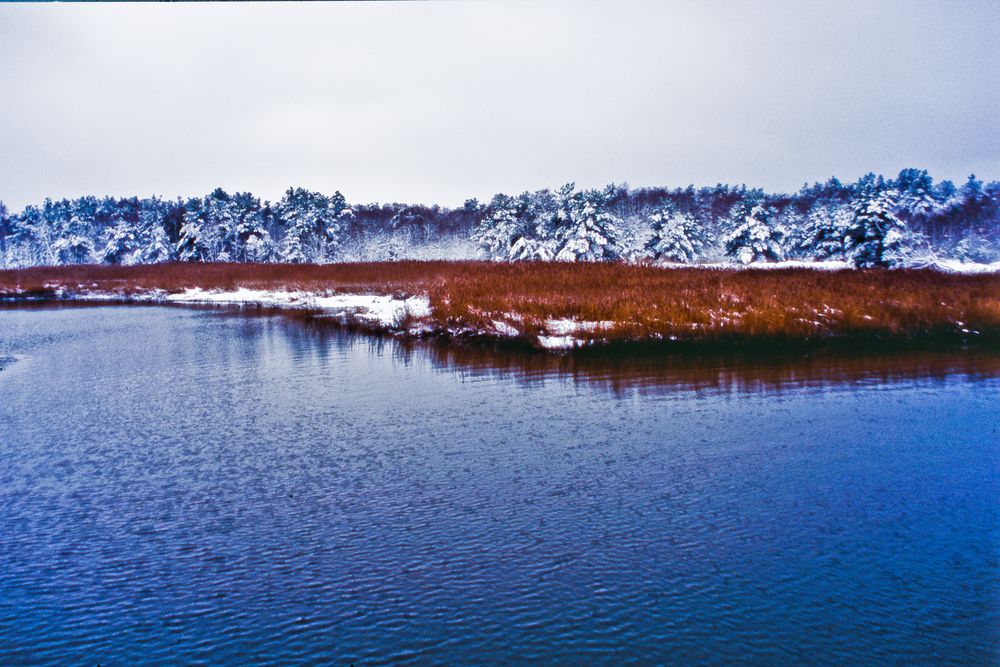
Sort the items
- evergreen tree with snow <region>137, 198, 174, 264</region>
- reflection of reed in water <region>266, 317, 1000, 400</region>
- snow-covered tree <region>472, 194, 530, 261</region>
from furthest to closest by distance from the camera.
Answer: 1. evergreen tree with snow <region>137, 198, 174, 264</region>
2. snow-covered tree <region>472, 194, 530, 261</region>
3. reflection of reed in water <region>266, 317, 1000, 400</region>

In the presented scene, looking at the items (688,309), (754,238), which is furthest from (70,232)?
(688,309)

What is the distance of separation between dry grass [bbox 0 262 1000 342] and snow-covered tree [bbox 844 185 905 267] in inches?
643

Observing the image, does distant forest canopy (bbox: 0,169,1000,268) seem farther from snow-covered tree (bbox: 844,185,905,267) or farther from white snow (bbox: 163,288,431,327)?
white snow (bbox: 163,288,431,327)

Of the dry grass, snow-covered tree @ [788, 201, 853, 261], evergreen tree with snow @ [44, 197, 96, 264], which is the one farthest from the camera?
evergreen tree with snow @ [44, 197, 96, 264]

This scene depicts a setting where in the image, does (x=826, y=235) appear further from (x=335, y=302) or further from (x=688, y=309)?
(x=688, y=309)

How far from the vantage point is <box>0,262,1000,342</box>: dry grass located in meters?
23.1

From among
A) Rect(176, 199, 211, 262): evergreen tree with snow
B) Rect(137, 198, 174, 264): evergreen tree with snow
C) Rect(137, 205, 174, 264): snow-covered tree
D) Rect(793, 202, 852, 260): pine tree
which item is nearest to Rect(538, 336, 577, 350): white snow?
Rect(793, 202, 852, 260): pine tree

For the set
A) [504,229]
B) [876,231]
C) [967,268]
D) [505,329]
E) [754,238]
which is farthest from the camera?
[504,229]

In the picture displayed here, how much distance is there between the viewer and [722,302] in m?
24.4

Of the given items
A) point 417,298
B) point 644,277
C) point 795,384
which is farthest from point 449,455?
point 417,298

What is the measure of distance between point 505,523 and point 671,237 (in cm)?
6383

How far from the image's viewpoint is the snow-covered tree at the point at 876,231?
46.1 metres

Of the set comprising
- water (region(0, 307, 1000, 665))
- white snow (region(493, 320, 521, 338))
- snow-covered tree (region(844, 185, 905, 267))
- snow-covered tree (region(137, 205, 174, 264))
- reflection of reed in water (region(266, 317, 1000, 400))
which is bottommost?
water (region(0, 307, 1000, 665))

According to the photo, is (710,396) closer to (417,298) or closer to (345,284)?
(417,298)
